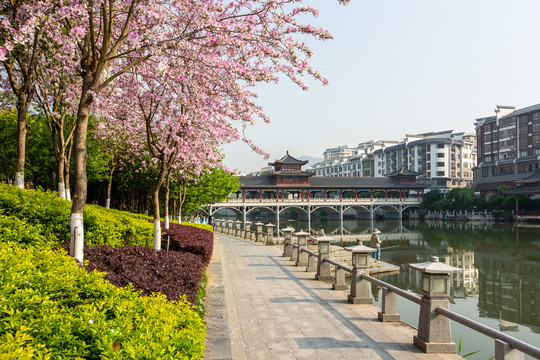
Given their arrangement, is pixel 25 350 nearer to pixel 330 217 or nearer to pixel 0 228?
pixel 0 228

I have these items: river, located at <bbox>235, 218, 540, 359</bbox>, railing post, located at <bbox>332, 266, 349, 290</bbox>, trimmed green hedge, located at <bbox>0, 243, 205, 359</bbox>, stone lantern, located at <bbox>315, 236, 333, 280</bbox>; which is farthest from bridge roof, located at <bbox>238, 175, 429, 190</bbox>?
trimmed green hedge, located at <bbox>0, 243, 205, 359</bbox>

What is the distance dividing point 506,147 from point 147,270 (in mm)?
81557

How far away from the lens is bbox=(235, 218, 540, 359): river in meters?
14.6

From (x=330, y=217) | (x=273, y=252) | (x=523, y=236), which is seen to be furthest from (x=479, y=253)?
(x=330, y=217)

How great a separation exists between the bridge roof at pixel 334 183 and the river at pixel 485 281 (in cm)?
2882

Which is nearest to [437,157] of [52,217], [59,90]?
[59,90]

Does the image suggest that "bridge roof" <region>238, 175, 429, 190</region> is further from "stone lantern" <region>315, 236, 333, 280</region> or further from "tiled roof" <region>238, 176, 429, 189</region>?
"stone lantern" <region>315, 236, 333, 280</region>

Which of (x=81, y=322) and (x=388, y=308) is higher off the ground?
(x=81, y=322)

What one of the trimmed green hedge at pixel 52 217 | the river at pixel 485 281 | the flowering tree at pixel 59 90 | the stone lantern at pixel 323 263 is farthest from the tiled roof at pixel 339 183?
the trimmed green hedge at pixel 52 217

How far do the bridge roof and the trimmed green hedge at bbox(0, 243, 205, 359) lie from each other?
210ft

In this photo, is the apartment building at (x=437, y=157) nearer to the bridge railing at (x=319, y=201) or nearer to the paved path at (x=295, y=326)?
the bridge railing at (x=319, y=201)

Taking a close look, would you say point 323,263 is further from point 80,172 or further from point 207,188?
point 207,188

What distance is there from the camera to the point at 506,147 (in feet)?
245

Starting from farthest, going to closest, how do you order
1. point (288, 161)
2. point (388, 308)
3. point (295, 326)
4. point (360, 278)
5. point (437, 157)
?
point (437, 157), point (288, 161), point (360, 278), point (388, 308), point (295, 326)
